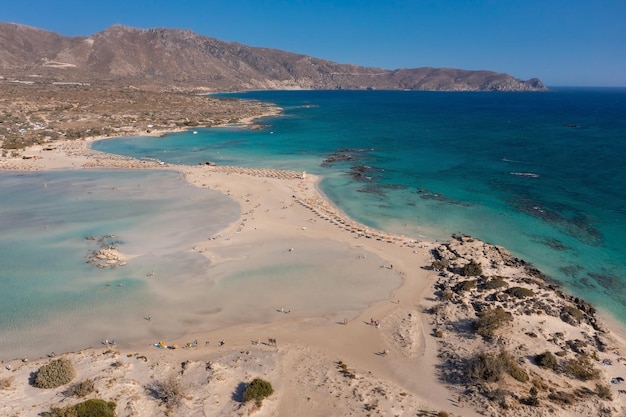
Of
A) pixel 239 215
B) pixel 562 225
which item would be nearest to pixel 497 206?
pixel 562 225

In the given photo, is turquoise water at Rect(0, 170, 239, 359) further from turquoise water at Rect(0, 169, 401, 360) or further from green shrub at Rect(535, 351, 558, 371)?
green shrub at Rect(535, 351, 558, 371)

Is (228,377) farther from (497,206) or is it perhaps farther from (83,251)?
(497,206)

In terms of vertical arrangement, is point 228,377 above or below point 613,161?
below

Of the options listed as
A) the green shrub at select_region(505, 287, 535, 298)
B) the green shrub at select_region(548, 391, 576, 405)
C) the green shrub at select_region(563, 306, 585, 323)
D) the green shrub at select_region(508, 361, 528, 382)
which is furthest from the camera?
the green shrub at select_region(505, 287, 535, 298)

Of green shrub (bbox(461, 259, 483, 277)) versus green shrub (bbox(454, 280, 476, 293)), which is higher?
green shrub (bbox(461, 259, 483, 277))

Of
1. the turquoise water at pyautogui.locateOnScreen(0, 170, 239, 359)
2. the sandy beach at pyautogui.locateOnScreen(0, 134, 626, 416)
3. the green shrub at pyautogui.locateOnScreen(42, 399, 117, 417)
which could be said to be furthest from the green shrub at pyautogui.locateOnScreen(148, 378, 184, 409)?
the turquoise water at pyautogui.locateOnScreen(0, 170, 239, 359)

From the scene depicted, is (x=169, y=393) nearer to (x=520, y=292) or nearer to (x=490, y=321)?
(x=490, y=321)
